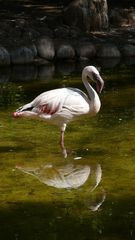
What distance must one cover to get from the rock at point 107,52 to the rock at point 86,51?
17cm

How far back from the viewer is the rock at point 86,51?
15.2m

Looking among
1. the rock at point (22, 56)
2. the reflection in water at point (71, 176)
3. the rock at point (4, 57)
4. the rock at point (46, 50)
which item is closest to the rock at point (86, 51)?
the rock at point (46, 50)

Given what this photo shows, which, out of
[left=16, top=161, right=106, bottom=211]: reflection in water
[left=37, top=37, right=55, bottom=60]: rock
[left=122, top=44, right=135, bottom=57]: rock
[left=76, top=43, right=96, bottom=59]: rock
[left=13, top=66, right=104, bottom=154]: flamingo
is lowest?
[left=122, top=44, right=135, bottom=57]: rock

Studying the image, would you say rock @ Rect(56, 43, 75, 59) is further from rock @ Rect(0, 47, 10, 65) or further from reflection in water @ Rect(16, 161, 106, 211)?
reflection in water @ Rect(16, 161, 106, 211)

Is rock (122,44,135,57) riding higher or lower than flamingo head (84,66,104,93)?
lower

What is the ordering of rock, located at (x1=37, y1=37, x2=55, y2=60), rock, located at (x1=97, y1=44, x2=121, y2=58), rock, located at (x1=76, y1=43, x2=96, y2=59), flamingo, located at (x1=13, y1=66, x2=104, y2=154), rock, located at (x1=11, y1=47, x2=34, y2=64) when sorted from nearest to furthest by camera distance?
flamingo, located at (x1=13, y1=66, x2=104, y2=154)
rock, located at (x1=11, y1=47, x2=34, y2=64)
rock, located at (x1=37, y1=37, x2=55, y2=60)
rock, located at (x1=76, y1=43, x2=96, y2=59)
rock, located at (x1=97, y1=44, x2=121, y2=58)

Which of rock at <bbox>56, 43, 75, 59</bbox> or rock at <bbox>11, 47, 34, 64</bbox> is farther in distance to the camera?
rock at <bbox>56, 43, 75, 59</bbox>

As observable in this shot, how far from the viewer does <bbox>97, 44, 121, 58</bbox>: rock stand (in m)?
15.3

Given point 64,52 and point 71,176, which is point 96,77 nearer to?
point 71,176

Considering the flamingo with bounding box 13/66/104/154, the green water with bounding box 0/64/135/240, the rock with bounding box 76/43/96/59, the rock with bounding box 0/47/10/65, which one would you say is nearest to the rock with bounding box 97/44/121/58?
the rock with bounding box 76/43/96/59

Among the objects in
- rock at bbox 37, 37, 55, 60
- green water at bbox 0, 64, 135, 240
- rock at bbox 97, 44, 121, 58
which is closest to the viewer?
green water at bbox 0, 64, 135, 240

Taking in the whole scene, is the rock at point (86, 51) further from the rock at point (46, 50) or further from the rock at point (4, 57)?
the rock at point (4, 57)

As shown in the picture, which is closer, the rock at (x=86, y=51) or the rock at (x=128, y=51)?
the rock at (x=86, y=51)

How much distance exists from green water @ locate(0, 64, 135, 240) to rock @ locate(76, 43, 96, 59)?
5.39m
